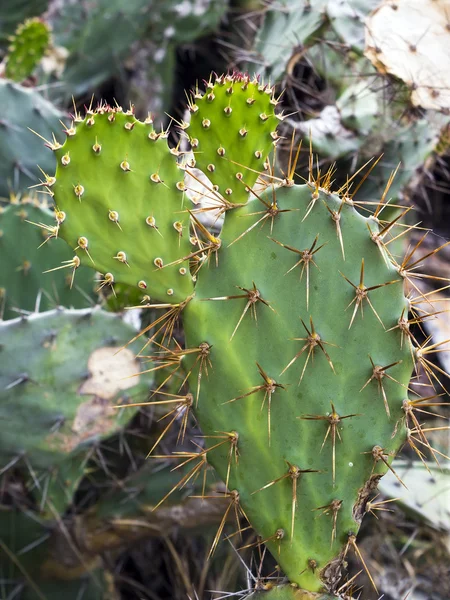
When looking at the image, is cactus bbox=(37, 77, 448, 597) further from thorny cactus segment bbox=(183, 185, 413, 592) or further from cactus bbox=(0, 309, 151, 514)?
cactus bbox=(0, 309, 151, 514)

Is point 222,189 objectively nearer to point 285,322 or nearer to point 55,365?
point 285,322

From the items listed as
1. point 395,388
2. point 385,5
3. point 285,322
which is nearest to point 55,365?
point 285,322

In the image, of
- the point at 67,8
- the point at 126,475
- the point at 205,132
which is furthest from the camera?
the point at 67,8

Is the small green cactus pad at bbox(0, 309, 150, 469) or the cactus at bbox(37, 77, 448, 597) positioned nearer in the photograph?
the cactus at bbox(37, 77, 448, 597)

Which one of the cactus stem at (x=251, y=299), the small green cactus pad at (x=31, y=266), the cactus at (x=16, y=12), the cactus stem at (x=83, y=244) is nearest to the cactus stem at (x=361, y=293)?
the cactus stem at (x=251, y=299)

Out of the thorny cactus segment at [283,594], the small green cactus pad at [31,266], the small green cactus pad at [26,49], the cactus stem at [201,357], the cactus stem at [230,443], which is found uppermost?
the small green cactus pad at [26,49]

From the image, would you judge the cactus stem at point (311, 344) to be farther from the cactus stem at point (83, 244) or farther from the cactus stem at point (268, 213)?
the cactus stem at point (83, 244)

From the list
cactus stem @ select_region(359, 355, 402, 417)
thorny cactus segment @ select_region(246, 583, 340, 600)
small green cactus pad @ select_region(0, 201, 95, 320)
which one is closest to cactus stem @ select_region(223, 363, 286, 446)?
cactus stem @ select_region(359, 355, 402, 417)

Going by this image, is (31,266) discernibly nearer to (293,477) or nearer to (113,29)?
(293,477)
